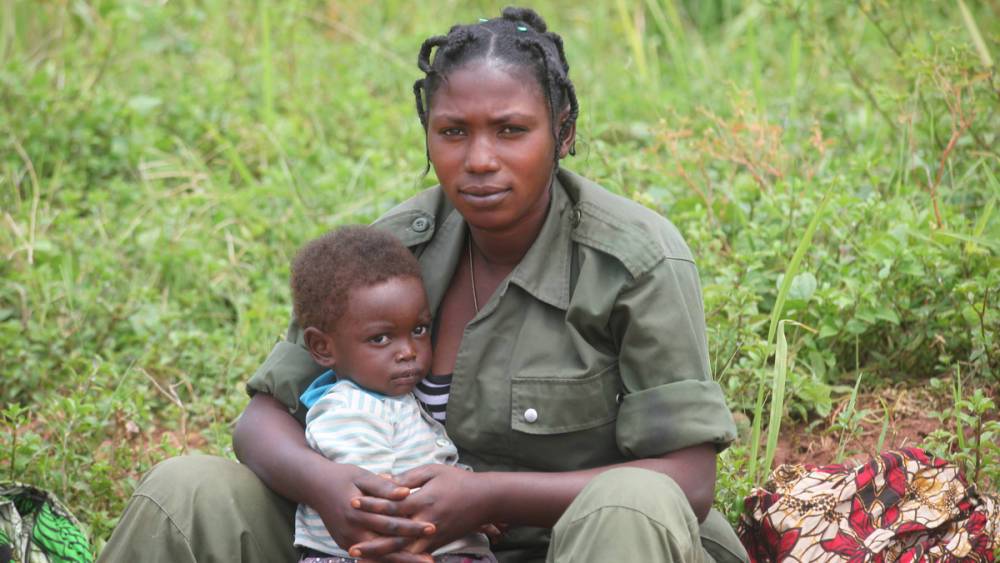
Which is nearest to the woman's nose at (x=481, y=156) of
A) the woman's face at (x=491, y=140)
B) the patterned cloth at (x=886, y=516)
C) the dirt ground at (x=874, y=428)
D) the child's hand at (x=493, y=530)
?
the woman's face at (x=491, y=140)

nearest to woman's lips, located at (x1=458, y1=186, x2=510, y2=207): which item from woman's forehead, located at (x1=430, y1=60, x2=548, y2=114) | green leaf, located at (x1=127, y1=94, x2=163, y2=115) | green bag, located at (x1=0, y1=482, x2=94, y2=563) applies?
woman's forehead, located at (x1=430, y1=60, x2=548, y2=114)

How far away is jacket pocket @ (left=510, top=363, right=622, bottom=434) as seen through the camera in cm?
245

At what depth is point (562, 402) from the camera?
8.04 ft

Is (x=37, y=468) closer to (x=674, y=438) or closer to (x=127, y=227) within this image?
(x=127, y=227)

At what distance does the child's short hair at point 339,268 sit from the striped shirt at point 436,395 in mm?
228

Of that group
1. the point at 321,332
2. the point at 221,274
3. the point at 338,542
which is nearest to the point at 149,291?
the point at 221,274

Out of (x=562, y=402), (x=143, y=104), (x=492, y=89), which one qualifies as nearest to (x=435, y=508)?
(x=562, y=402)

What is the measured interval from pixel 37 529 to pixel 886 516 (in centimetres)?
190

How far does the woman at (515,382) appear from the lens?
Answer: 232 cm

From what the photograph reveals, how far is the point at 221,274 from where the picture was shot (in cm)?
447

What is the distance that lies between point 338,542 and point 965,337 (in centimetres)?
194

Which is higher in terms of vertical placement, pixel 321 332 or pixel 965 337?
pixel 321 332

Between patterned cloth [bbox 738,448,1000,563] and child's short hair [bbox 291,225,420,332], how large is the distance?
0.99 m

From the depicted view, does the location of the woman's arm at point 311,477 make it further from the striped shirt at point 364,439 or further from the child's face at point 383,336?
the child's face at point 383,336
